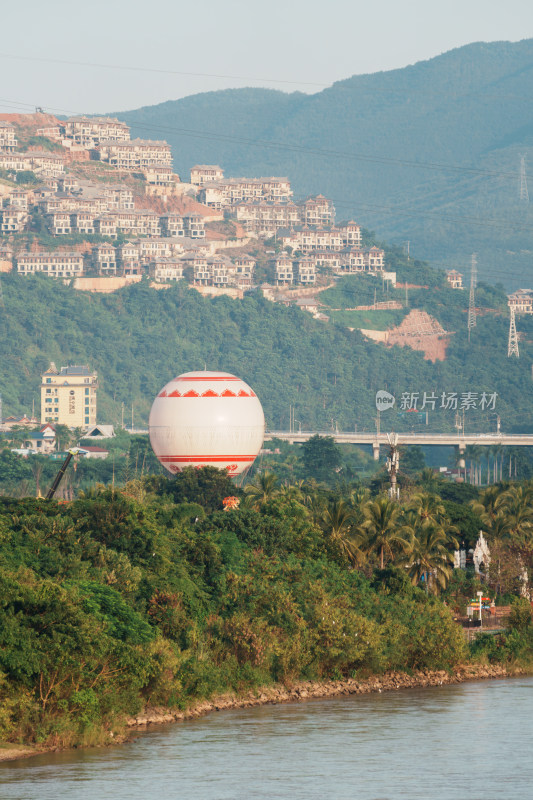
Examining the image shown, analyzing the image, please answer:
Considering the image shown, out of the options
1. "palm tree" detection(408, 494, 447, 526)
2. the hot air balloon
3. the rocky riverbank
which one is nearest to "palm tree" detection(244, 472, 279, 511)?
the hot air balloon

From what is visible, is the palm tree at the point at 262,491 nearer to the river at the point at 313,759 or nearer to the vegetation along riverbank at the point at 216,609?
the vegetation along riverbank at the point at 216,609

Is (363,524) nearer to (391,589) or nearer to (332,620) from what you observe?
(391,589)

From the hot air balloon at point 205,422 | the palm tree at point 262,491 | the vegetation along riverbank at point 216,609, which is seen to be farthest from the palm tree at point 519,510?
the hot air balloon at point 205,422

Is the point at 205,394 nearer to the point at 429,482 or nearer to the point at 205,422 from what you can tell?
the point at 205,422

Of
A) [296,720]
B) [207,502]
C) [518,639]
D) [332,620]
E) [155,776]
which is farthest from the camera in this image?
[207,502]

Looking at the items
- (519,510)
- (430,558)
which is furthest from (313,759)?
(519,510)

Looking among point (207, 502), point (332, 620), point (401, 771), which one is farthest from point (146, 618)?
point (207, 502)
